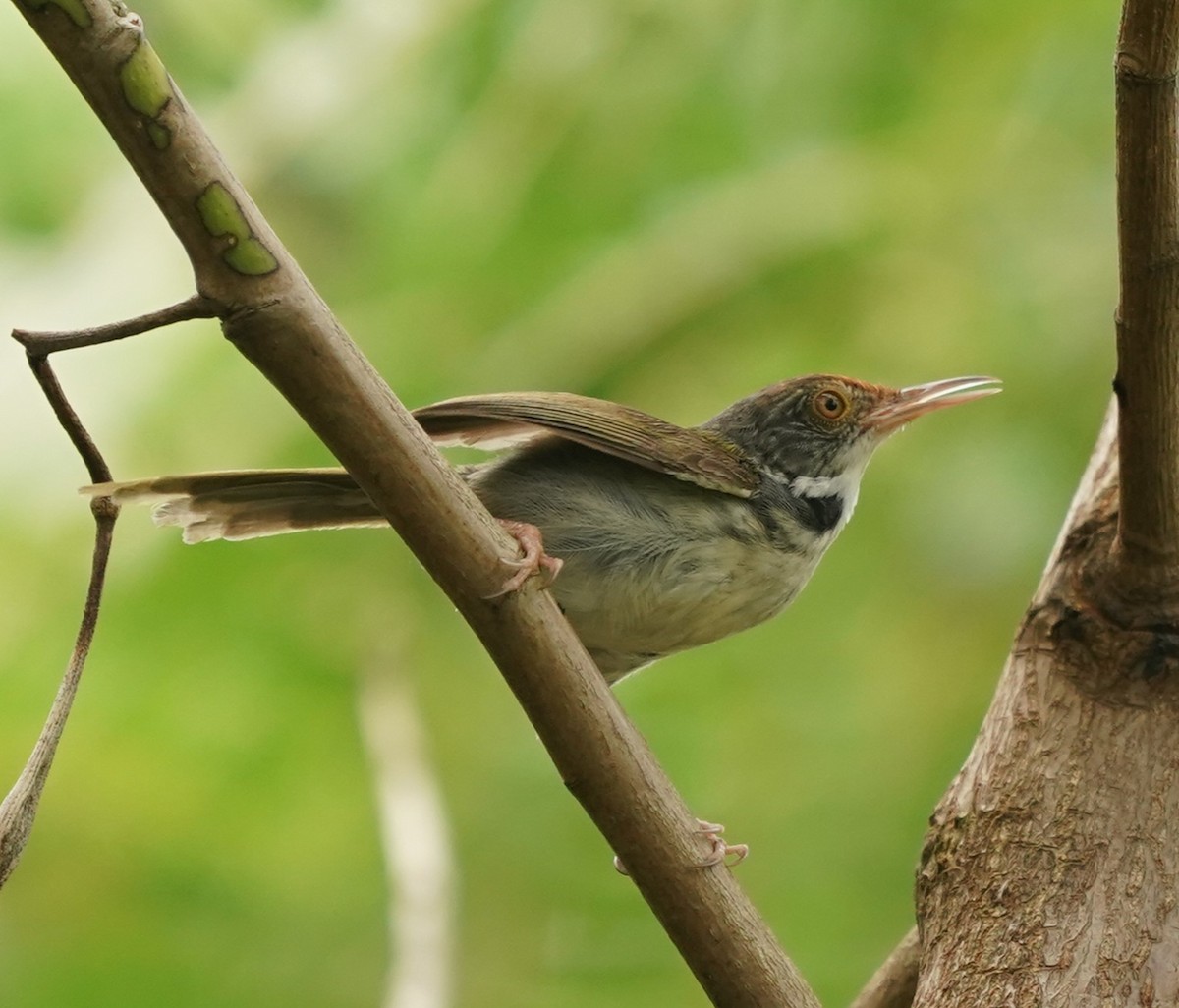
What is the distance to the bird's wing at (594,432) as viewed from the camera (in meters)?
3.01

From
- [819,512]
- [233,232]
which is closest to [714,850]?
[233,232]

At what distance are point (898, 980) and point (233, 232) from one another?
2.01 m

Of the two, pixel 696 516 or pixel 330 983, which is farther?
pixel 330 983

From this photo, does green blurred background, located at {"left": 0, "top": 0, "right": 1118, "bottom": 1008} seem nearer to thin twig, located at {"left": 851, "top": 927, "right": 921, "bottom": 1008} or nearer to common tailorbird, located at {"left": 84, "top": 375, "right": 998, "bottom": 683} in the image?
common tailorbird, located at {"left": 84, "top": 375, "right": 998, "bottom": 683}

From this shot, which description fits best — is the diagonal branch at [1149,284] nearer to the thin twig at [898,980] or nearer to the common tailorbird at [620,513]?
the thin twig at [898,980]

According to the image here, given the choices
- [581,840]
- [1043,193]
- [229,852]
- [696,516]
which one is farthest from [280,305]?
[1043,193]

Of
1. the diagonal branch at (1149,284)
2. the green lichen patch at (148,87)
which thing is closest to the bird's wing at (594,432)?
the green lichen patch at (148,87)

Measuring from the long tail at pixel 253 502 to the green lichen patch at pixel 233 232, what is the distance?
116 centimetres

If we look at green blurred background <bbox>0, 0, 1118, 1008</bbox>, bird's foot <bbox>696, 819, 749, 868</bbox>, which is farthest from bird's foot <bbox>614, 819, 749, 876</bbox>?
green blurred background <bbox>0, 0, 1118, 1008</bbox>

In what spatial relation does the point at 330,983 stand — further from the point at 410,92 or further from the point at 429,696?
the point at 410,92

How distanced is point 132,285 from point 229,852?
1.88 metres

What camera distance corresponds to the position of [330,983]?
17.2 ft

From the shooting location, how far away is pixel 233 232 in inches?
75.3

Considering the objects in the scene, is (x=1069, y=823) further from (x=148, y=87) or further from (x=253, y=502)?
(x=148, y=87)
